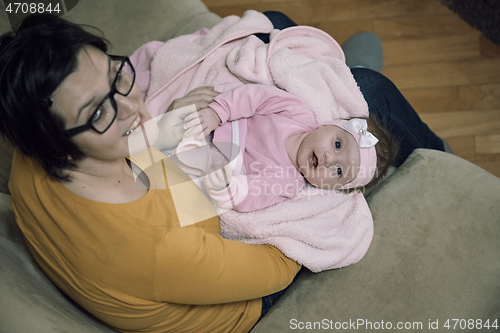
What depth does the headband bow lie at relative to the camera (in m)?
1.29

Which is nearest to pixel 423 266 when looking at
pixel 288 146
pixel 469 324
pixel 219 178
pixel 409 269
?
pixel 409 269

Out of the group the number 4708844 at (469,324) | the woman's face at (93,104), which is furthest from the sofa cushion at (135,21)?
the number 4708844 at (469,324)

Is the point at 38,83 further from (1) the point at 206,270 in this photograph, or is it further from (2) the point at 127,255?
(1) the point at 206,270

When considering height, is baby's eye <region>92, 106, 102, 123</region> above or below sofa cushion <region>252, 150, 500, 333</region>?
above

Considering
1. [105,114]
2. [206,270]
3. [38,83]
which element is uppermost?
[38,83]

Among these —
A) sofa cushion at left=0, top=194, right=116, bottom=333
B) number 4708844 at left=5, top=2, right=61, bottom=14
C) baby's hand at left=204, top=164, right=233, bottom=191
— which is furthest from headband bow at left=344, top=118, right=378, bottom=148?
number 4708844 at left=5, top=2, right=61, bottom=14

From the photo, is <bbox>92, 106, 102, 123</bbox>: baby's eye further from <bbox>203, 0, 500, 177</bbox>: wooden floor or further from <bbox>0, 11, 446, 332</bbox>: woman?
<bbox>203, 0, 500, 177</bbox>: wooden floor

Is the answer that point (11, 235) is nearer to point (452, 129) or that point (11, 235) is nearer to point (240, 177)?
point (240, 177)

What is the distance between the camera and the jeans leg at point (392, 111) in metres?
1.44

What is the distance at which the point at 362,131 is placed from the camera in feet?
4.31

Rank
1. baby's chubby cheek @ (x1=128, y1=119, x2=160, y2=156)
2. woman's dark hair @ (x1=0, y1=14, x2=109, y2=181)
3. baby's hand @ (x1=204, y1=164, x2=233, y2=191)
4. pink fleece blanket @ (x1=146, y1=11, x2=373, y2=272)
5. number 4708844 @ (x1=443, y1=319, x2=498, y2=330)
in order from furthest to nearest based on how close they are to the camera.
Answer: pink fleece blanket @ (x1=146, y1=11, x2=373, y2=272) < baby's hand @ (x1=204, y1=164, x2=233, y2=191) < number 4708844 @ (x1=443, y1=319, x2=498, y2=330) < baby's chubby cheek @ (x1=128, y1=119, x2=160, y2=156) < woman's dark hair @ (x1=0, y1=14, x2=109, y2=181)

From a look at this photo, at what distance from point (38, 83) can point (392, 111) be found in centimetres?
132

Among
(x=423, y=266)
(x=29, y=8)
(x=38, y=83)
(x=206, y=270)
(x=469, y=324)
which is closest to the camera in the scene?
(x=38, y=83)

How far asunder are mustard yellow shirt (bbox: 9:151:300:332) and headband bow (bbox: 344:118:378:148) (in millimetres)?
662
